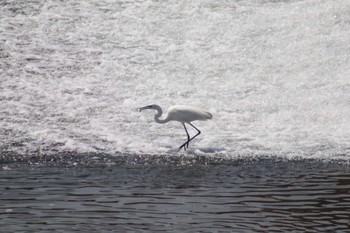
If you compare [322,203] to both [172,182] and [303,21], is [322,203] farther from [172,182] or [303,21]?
[303,21]

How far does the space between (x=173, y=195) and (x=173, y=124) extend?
163 inches

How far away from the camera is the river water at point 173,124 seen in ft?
23.9

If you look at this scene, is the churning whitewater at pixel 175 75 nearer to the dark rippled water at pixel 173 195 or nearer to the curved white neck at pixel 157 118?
the curved white neck at pixel 157 118

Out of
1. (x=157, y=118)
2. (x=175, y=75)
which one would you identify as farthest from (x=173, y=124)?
(x=175, y=75)

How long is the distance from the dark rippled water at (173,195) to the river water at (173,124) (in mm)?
21

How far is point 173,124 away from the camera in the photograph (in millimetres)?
11930

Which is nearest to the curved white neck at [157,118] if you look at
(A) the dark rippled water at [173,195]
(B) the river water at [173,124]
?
(B) the river water at [173,124]

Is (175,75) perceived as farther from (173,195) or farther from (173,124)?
(173,195)

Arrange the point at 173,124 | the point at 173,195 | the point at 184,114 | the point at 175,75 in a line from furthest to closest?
the point at 175,75 < the point at 173,124 < the point at 184,114 < the point at 173,195

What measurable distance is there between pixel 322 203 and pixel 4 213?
3057 millimetres

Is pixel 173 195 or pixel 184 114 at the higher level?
pixel 184 114

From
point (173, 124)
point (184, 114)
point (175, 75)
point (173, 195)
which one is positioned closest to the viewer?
point (173, 195)

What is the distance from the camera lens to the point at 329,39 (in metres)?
14.9

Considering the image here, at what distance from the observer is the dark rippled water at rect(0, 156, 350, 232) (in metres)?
6.79
